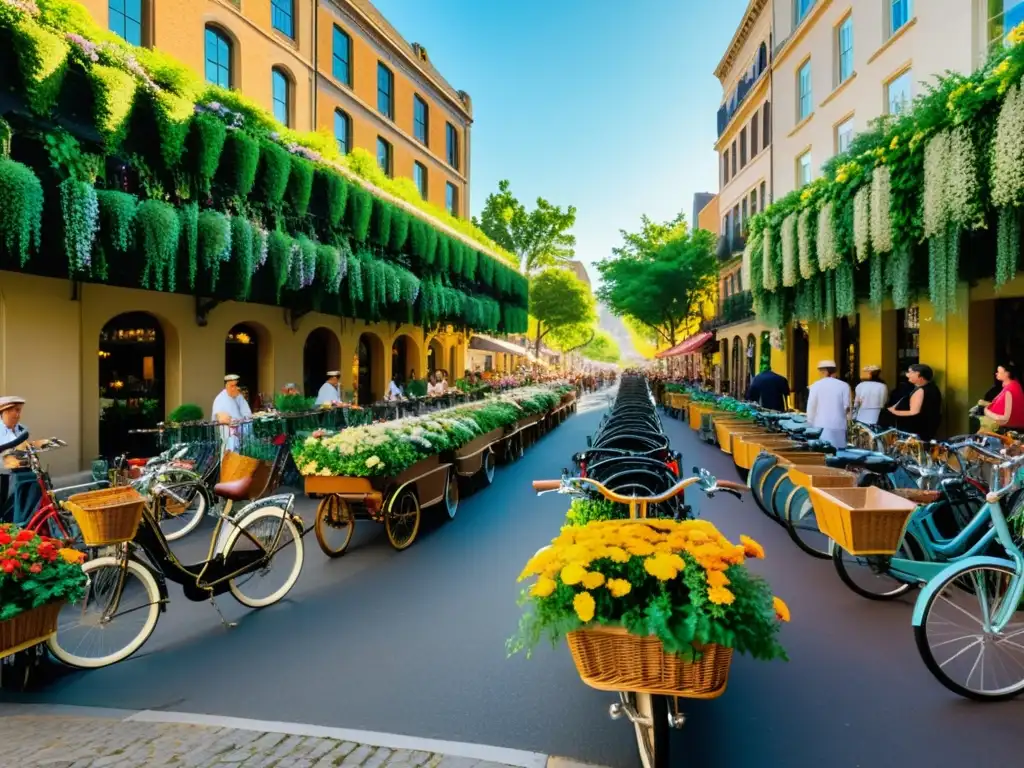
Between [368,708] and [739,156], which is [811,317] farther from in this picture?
[739,156]

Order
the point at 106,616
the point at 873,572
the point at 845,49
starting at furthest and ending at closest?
the point at 845,49, the point at 873,572, the point at 106,616

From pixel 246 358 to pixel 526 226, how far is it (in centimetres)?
3213

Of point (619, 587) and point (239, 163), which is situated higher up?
point (239, 163)

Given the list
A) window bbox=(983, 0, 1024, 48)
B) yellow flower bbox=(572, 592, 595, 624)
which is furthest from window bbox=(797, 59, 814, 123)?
yellow flower bbox=(572, 592, 595, 624)

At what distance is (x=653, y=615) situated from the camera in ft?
7.57

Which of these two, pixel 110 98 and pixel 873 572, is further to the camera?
pixel 110 98

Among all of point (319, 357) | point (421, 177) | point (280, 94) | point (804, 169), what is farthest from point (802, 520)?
point (421, 177)

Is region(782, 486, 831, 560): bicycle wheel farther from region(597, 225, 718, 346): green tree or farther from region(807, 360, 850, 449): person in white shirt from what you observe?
region(597, 225, 718, 346): green tree

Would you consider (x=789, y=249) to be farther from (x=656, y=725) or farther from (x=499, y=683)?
(x=656, y=725)

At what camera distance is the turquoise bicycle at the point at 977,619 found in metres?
3.56

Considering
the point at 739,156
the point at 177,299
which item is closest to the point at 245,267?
the point at 177,299

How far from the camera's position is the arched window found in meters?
16.3

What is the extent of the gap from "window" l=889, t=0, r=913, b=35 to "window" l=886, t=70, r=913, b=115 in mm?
1035

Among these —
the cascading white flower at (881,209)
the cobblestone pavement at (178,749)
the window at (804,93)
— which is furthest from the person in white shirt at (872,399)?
the window at (804,93)
